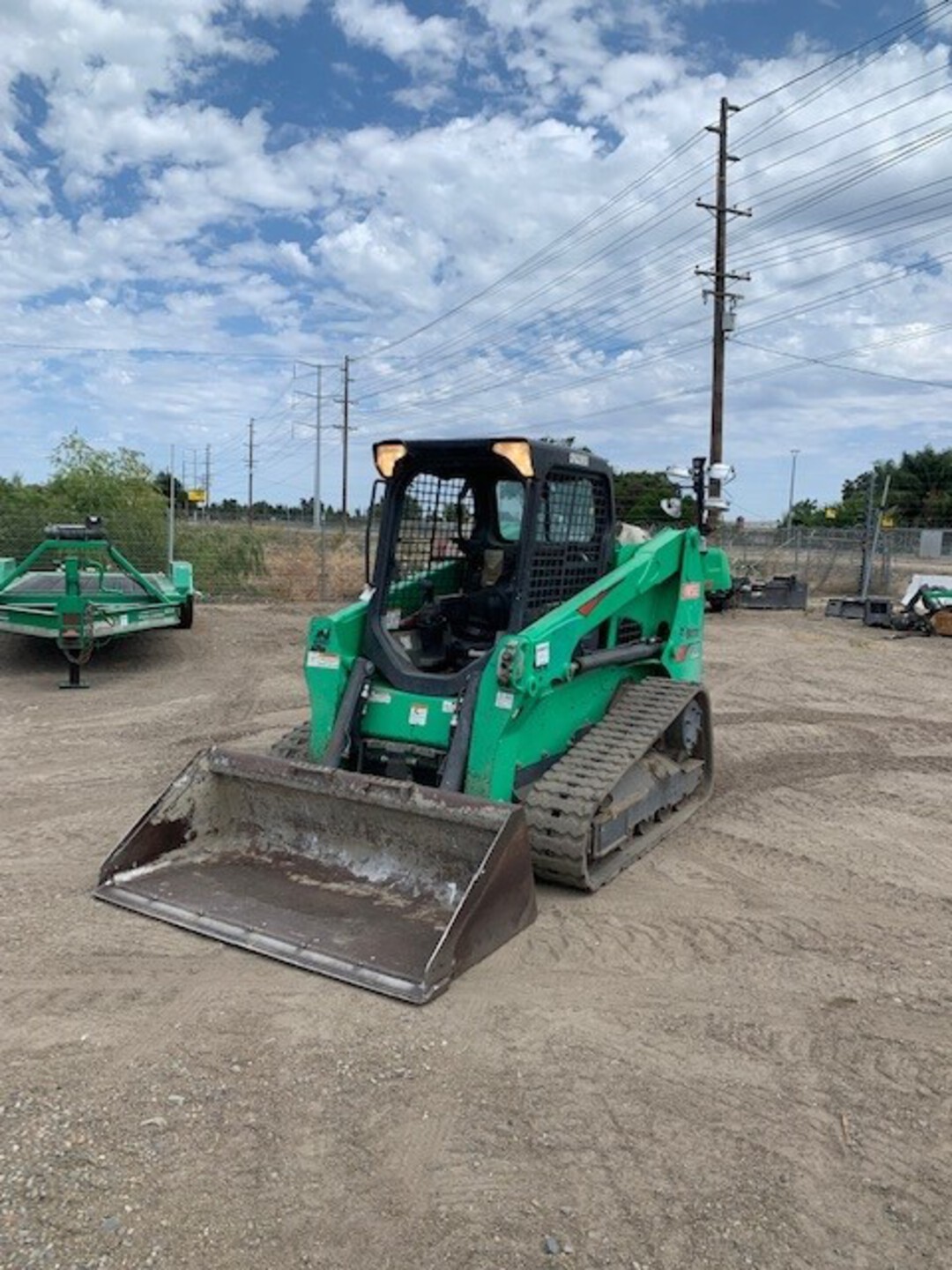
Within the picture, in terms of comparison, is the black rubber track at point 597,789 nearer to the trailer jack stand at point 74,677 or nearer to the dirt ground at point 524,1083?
the dirt ground at point 524,1083

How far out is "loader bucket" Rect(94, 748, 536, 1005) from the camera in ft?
13.0

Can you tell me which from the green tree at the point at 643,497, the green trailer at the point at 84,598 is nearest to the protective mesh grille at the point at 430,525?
the green tree at the point at 643,497

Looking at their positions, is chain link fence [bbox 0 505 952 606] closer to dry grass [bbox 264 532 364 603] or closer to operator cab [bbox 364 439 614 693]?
dry grass [bbox 264 532 364 603]

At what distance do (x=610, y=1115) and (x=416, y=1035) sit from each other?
744mm

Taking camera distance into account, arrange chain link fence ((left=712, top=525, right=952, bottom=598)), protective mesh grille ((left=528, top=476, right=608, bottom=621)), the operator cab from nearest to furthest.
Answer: the operator cab < protective mesh grille ((left=528, top=476, right=608, bottom=621)) < chain link fence ((left=712, top=525, right=952, bottom=598))

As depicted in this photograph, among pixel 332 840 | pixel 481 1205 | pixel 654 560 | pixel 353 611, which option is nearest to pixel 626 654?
pixel 654 560

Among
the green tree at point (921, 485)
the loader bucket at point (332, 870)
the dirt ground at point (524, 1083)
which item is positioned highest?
the green tree at point (921, 485)

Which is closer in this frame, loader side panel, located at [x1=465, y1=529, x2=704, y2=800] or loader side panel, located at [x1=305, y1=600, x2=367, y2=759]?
loader side panel, located at [x1=465, y1=529, x2=704, y2=800]

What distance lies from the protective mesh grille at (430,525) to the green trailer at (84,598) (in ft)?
17.8

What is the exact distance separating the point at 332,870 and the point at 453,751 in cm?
77

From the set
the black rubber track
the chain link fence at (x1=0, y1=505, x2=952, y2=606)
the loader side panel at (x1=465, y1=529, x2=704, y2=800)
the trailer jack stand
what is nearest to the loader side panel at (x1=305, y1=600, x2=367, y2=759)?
the loader side panel at (x1=465, y1=529, x2=704, y2=800)

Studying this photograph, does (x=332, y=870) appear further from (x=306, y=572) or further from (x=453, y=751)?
(x=306, y=572)

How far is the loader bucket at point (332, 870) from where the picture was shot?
156 inches

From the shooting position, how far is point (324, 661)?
213 inches
